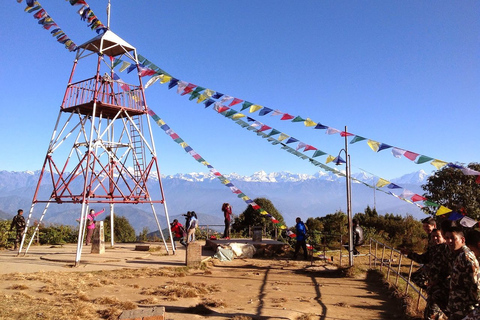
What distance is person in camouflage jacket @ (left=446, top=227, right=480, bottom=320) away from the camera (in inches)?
202

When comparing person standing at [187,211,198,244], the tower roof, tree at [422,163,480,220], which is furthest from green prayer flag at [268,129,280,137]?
tree at [422,163,480,220]

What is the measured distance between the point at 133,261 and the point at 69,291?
5545mm

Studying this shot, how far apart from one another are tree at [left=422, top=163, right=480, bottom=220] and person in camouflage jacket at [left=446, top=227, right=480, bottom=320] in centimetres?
3001

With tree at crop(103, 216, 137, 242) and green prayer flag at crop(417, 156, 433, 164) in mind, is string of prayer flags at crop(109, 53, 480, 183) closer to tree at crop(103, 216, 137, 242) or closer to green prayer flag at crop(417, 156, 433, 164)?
green prayer flag at crop(417, 156, 433, 164)

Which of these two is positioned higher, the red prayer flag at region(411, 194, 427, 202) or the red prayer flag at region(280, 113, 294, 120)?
the red prayer flag at region(280, 113, 294, 120)

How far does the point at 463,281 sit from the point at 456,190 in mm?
33016

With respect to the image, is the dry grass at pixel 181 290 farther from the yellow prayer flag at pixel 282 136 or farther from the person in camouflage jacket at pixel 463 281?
the person in camouflage jacket at pixel 463 281

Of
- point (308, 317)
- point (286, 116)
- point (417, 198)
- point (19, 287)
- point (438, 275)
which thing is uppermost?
point (286, 116)

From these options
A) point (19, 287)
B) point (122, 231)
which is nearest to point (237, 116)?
point (19, 287)

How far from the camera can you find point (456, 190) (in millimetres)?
34375

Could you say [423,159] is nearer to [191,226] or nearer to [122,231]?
[191,226]

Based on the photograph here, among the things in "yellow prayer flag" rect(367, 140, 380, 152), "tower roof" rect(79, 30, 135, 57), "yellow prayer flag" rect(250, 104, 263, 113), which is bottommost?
"yellow prayer flag" rect(367, 140, 380, 152)

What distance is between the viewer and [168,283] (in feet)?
39.4

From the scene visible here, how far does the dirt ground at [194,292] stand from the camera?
28.5 ft
